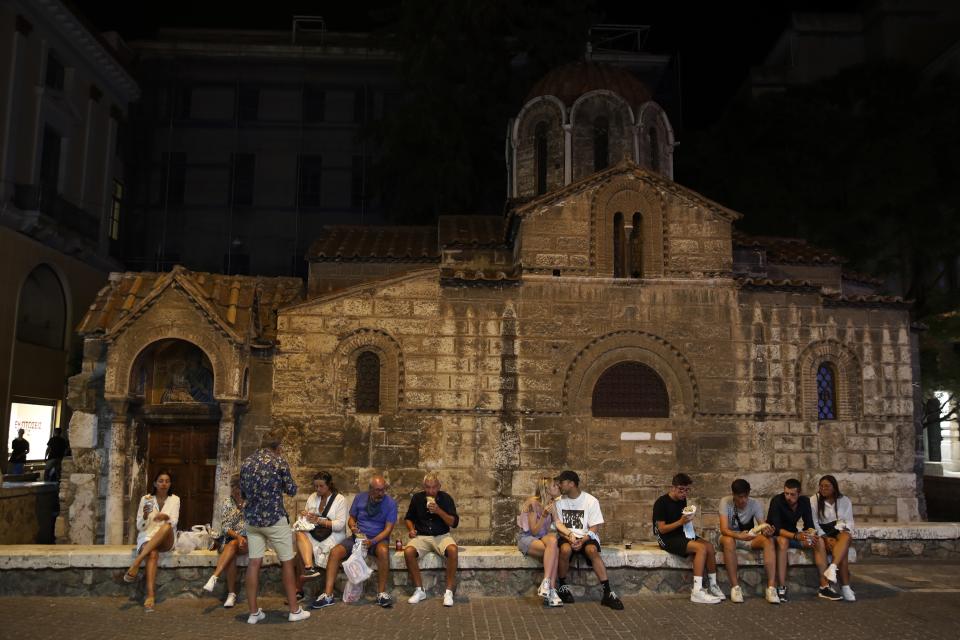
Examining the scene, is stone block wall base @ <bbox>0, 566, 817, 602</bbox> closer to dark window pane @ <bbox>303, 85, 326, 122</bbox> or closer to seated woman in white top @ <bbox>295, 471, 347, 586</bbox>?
seated woman in white top @ <bbox>295, 471, 347, 586</bbox>

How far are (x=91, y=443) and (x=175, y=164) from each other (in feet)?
63.5

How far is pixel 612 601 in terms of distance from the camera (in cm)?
823

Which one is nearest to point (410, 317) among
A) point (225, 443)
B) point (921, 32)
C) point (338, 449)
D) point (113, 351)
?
point (338, 449)

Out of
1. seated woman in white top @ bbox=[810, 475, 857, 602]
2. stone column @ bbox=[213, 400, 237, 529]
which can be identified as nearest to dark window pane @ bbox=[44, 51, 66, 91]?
stone column @ bbox=[213, 400, 237, 529]

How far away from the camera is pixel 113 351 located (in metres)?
12.9

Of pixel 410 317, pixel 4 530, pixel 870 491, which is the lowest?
pixel 4 530

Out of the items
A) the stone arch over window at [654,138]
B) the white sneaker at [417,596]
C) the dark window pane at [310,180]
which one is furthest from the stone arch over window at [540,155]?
the dark window pane at [310,180]

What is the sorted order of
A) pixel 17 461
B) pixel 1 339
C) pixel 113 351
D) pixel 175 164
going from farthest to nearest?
pixel 175 164 < pixel 1 339 < pixel 17 461 < pixel 113 351

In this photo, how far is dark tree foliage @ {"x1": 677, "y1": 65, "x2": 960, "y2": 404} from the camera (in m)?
20.7

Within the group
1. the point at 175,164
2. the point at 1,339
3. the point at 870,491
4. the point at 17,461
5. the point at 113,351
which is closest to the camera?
the point at 113,351

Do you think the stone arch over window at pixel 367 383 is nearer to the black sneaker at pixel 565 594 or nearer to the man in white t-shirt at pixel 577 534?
the man in white t-shirt at pixel 577 534

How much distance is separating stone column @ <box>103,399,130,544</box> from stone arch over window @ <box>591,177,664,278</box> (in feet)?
28.3

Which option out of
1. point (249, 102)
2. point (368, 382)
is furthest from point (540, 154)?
point (249, 102)

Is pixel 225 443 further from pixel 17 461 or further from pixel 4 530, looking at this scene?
pixel 17 461
